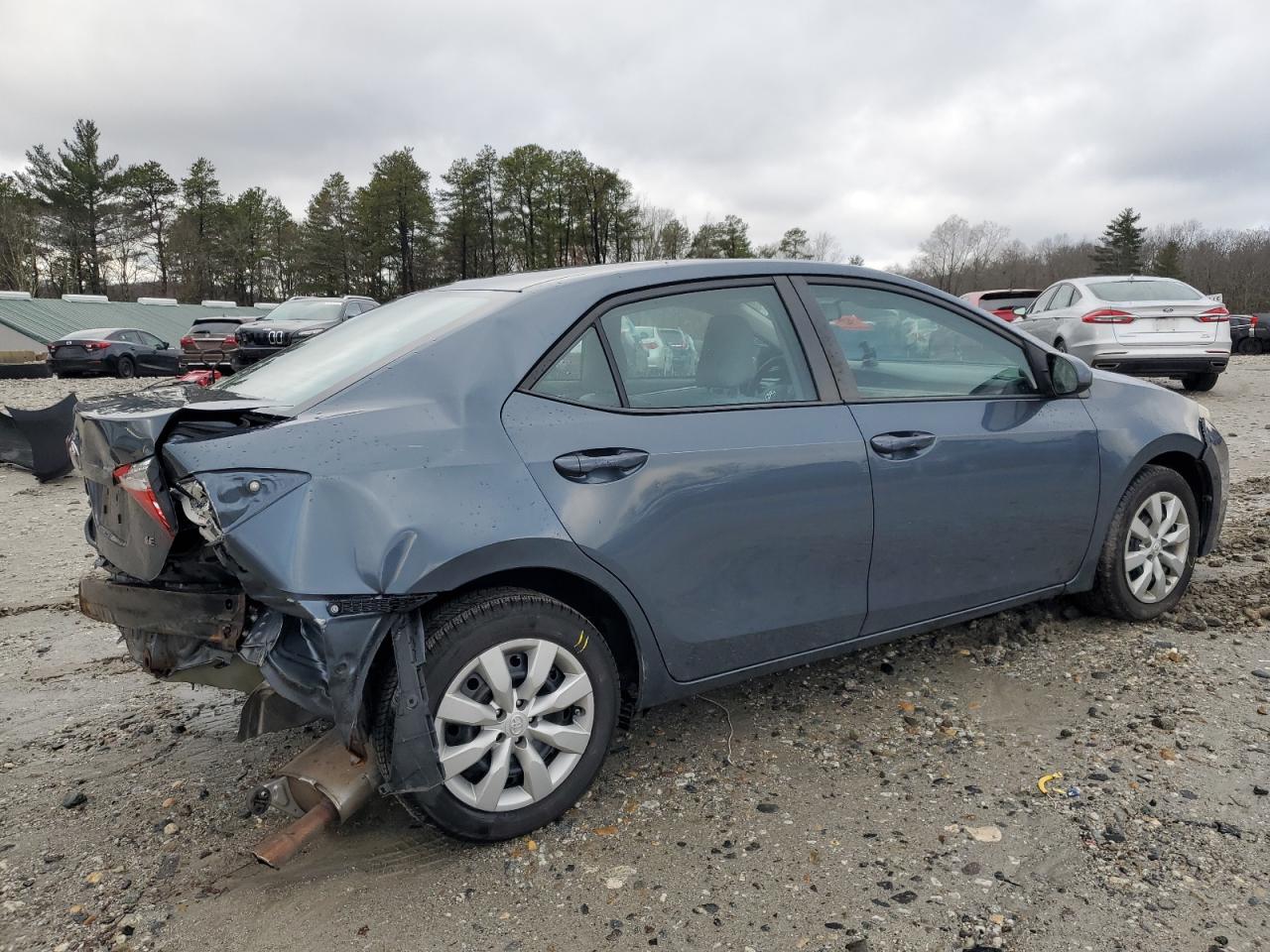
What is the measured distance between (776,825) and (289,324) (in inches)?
660

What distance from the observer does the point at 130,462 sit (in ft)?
7.75

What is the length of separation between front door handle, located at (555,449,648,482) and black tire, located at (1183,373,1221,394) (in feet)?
42.3

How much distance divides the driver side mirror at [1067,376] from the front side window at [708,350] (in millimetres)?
1234

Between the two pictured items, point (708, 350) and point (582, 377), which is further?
point (708, 350)

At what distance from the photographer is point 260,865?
2.56 m

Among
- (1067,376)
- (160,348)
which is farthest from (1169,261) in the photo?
(1067,376)

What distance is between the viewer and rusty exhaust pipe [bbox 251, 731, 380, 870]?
2.38 m

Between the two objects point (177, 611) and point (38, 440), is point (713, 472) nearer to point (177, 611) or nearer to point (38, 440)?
point (177, 611)

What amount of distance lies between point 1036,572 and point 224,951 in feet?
10.2

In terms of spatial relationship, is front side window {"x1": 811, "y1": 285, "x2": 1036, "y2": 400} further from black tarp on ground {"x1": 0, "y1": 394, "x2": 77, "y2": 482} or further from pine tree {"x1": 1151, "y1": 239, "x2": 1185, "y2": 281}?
pine tree {"x1": 1151, "y1": 239, "x2": 1185, "y2": 281}

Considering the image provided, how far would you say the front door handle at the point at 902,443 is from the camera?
10.2 ft

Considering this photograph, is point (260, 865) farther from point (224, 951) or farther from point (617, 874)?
point (617, 874)

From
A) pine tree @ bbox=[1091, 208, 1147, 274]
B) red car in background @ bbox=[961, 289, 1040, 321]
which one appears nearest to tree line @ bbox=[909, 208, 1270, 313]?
pine tree @ bbox=[1091, 208, 1147, 274]

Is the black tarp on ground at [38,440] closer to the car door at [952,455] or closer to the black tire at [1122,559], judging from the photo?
the car door at [952,455]
